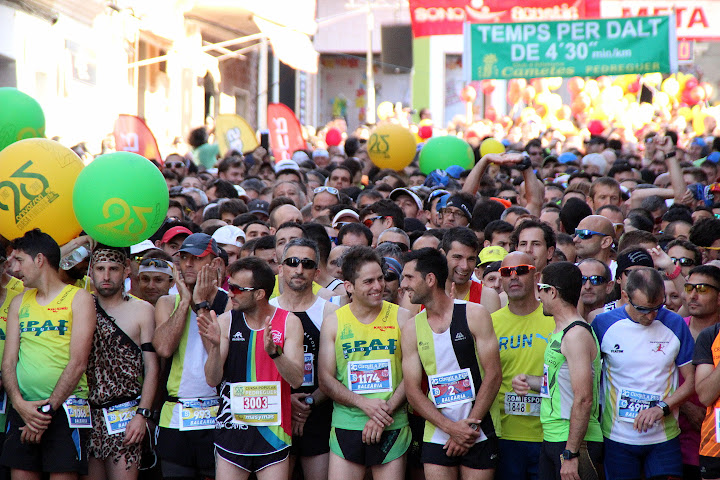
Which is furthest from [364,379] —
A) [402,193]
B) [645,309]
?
[402,193]

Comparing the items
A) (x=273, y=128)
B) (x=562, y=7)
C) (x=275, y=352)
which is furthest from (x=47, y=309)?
(x=562, y=7)

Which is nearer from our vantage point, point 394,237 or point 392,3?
point 394,237

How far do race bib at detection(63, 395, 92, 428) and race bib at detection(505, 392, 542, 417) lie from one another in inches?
91.3

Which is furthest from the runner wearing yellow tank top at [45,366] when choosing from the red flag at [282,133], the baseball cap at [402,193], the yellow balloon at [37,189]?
the red flag at [282,133]

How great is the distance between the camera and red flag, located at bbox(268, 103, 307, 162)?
45.4 feet

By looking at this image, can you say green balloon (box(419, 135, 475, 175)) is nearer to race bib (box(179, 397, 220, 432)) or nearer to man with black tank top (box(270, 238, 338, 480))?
man with black tank top (box(270, 238, 338, 480))

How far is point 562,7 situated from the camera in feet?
63.3

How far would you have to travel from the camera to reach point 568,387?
15.9ft

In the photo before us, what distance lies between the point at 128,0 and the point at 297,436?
16.6 meters

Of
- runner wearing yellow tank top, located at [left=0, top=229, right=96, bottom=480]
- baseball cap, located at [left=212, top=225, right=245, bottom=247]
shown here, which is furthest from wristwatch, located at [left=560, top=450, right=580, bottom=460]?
baseball cap, located at [left=212, top=225, right=245, bottom=247]

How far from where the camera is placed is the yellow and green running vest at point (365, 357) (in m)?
5.18

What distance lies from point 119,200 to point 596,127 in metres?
15.4

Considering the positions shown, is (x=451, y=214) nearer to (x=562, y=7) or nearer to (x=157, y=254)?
(x=157, y=254)

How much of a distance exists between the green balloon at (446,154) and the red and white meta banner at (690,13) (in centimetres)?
986
